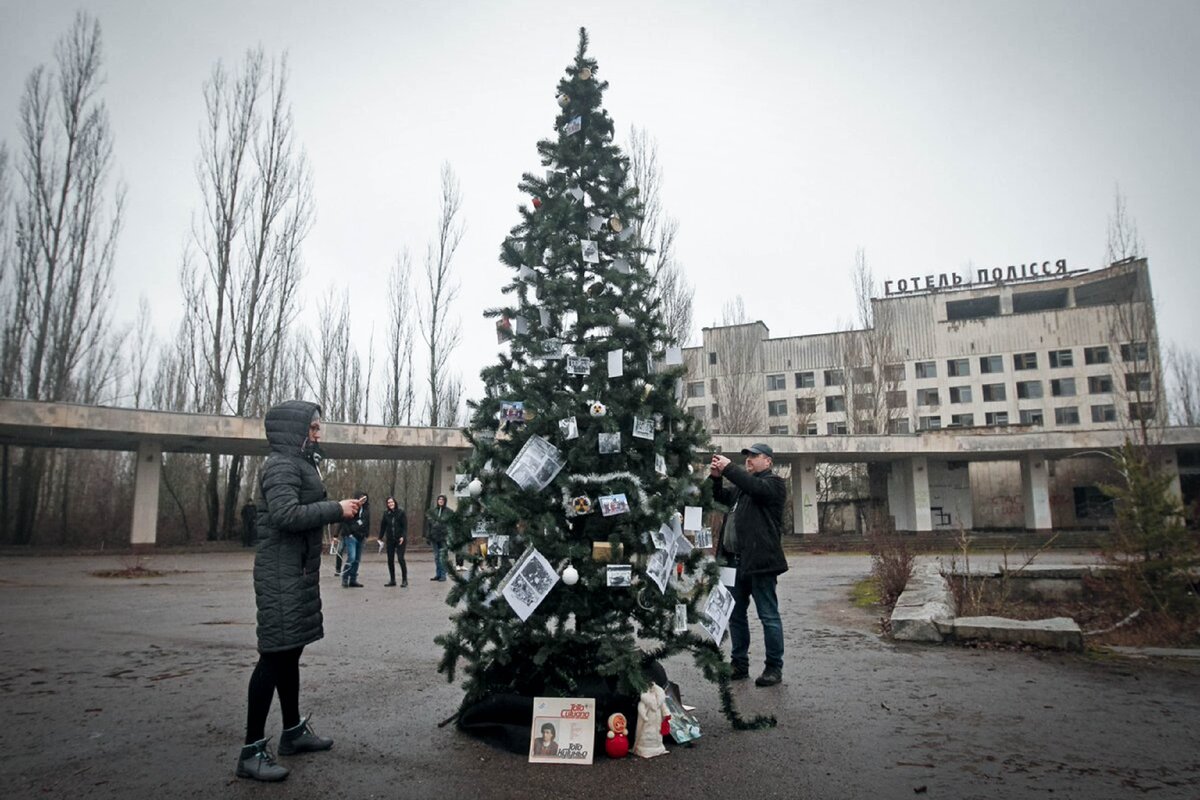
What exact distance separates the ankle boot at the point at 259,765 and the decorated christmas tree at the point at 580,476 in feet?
3.66

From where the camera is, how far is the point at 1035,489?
1454 inches

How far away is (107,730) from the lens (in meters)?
4.69

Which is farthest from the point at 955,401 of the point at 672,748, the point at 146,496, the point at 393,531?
the point at 672,748

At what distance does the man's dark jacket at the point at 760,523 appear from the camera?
5.98 meters

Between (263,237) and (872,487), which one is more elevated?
(263,237)

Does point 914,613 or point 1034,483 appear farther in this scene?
point 1034,483

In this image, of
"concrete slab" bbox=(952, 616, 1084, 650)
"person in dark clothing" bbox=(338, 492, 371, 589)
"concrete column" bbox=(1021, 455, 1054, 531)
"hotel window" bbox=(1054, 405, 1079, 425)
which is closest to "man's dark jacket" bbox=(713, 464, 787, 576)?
"concrete slab" bbox=(952, 616, 1084, 650)

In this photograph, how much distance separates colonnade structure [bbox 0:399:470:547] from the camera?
22750 millimetres

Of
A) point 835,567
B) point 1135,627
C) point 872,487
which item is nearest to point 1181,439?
point 872,487

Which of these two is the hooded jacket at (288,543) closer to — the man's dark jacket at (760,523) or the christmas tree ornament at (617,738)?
the christmas tree ornament at (617,738)

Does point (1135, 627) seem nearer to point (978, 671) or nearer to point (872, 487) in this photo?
point (978, 671)

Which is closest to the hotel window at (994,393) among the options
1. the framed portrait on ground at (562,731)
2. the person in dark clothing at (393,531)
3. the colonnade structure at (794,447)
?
the colonnade structure at (794,447)

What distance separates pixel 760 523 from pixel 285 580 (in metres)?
3.82

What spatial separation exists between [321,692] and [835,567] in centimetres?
1721
